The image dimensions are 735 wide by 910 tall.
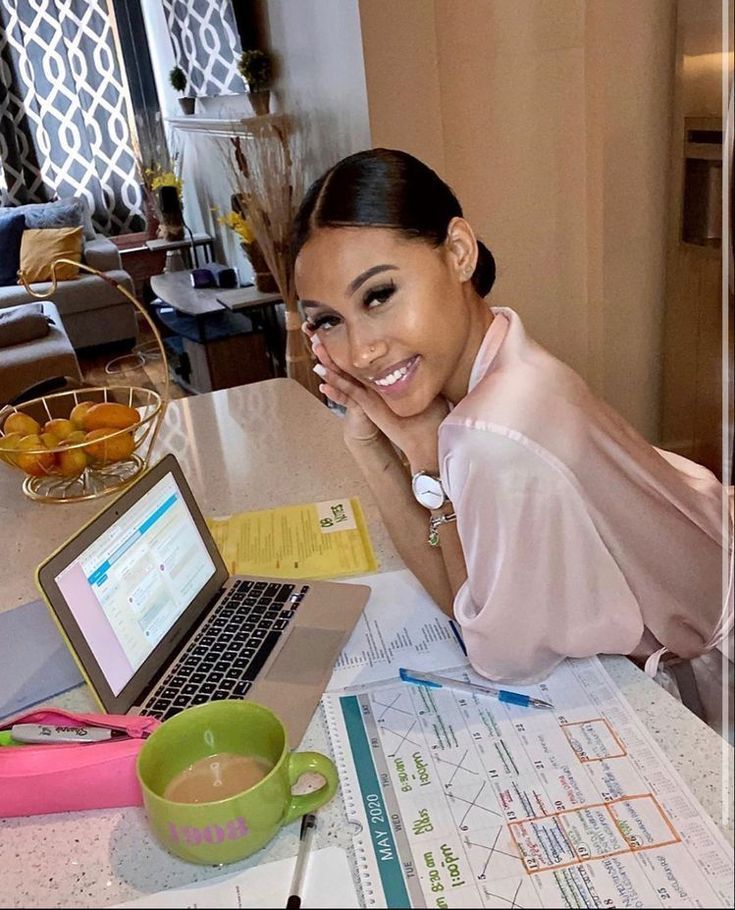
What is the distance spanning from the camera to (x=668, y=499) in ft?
2.97

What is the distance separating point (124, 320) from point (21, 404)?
3423 mm

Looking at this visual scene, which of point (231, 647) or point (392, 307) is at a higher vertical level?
point (392, 307)

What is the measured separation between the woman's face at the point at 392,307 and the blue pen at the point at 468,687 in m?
0.30

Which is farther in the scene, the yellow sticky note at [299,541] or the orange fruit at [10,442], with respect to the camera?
the orange fruit at [10,442]

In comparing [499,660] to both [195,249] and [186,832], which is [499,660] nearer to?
[186,832]

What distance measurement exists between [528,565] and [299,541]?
40 centimetres

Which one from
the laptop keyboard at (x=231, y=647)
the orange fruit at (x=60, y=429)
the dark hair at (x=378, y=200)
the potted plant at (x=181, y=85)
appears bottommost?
the laptop keyboard at (x=231, y=647)

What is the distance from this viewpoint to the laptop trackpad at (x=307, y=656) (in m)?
0.85

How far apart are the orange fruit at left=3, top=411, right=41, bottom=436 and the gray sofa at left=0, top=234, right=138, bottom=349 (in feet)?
11.1

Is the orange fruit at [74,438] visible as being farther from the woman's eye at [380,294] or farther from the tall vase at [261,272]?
the tall vase at [261,272]

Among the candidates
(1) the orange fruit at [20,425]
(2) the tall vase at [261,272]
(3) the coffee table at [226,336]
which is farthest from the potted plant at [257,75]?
(1) the orange fruit at [20,425]

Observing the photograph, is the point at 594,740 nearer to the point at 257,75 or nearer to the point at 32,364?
the point at 257,75

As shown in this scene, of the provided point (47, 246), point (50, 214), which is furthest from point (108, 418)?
point (50, 214)

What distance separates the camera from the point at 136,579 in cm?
86
